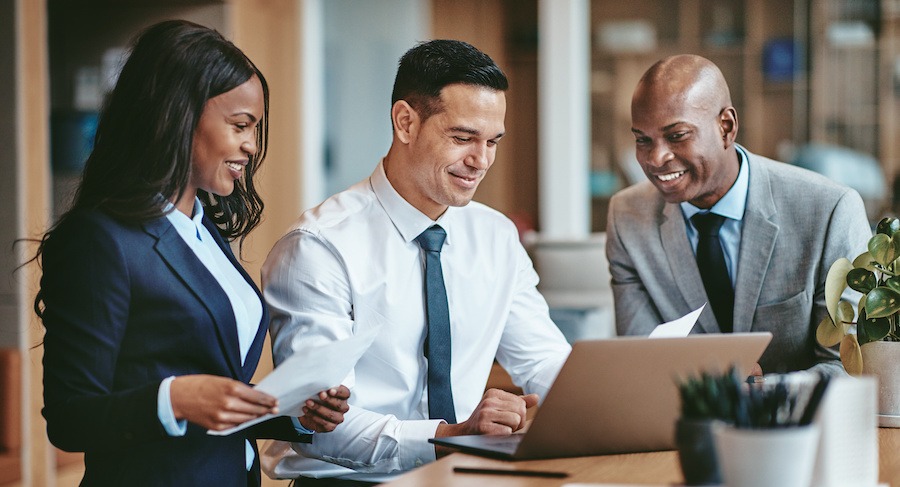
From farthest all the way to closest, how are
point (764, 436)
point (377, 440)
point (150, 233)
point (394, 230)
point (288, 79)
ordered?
point (288, 79)
point (394, 230)
point (377, 440)
point (150, 233)
point (764, 436)

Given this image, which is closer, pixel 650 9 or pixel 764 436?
pixel 764 436

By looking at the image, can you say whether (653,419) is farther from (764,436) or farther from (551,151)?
(551,151)

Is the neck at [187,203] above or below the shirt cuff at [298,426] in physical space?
above

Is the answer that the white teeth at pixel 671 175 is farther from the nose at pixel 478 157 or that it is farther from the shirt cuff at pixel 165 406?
the shirt cuff at pixel 165 406

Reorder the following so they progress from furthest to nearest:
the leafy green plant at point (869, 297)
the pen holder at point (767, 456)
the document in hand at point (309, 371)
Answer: the leafy green plant at point (869, 297), the document in hand at point (309, 371), the pen holder at point (767, 456)

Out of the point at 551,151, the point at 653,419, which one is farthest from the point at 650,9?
the point at 653,419

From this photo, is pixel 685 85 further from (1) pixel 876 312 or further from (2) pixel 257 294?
(2) pixel 257 294

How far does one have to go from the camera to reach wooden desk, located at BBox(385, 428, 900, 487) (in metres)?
1.30

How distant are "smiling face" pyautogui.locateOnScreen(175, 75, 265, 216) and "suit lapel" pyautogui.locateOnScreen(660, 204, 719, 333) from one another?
1.05 m

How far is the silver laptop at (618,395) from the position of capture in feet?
4.45

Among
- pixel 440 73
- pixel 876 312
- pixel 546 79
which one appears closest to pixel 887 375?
pixel 876 312

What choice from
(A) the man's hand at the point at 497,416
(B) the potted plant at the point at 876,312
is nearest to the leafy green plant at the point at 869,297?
(B) the potted plant at the point at 876,312

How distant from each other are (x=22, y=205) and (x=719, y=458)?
2.96 meters

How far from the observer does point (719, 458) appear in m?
1.09
